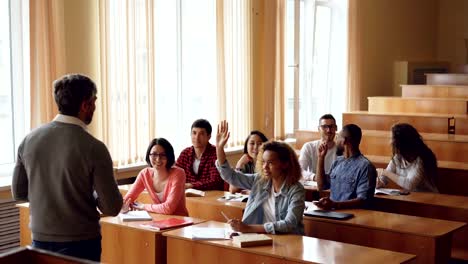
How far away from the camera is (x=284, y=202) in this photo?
4309mm

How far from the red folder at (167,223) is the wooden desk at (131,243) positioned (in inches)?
2.0

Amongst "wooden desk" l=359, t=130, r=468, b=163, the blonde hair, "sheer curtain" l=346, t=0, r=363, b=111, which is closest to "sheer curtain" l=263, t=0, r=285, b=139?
"wooden desk" l=359, t=130, r=468, b=163

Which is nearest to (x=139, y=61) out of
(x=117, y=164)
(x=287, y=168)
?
(x=117, y=164)

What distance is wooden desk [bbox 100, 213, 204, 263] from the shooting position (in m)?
4.30

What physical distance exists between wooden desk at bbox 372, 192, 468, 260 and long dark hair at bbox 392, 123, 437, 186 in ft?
0.87

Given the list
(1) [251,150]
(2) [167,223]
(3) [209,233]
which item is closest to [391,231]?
(3) [209,233]

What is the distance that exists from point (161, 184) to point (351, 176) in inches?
55.3

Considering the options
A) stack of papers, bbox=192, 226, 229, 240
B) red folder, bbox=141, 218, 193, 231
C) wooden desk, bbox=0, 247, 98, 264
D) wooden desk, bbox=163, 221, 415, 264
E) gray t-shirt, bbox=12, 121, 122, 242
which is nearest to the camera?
wooden desk, bbox=0, 247, 98, 264

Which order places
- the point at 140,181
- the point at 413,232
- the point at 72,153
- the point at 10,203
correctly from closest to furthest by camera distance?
the point at 72,153 < the point at 413,232 < the point at 140,181 < the point at 10,203

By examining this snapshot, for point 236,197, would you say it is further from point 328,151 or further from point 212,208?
point 328,151

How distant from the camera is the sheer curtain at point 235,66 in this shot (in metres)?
7.86

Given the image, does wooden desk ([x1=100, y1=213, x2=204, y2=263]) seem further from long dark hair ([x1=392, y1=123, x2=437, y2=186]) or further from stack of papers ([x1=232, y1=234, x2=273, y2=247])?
long dark hair ([x1=392, y1=123, x2=437, y2=186])

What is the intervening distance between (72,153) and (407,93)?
7.39 m

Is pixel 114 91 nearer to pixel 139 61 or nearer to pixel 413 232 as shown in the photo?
pixel 139 61
